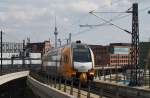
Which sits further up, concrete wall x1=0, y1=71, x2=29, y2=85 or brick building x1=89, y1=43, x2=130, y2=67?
brick building x1=89, y1=43, x2=130, y2=67

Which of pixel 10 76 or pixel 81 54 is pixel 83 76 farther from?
pixel 10 76

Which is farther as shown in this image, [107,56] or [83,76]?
[107,56]

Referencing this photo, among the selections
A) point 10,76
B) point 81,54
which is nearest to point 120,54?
point 10,76

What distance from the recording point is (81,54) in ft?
134

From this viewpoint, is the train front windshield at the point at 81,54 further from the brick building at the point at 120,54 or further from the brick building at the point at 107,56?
the brick building at the point at 120,54

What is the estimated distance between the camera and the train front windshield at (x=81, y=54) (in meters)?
40.8

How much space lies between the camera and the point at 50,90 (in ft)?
108

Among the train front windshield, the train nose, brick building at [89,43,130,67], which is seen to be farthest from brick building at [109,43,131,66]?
the train nose

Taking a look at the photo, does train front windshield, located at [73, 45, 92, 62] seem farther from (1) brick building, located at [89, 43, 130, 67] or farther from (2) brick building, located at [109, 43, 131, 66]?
(2) brick building, located at [109, 43, 131, 66]

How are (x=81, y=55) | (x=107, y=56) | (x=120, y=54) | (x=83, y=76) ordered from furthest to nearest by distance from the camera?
(x=120, y=54) < (x=107, y=56) < (x=81, y=55) < (x=83, y=76)

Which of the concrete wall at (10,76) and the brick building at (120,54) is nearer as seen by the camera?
the concrete wall at (10,76)

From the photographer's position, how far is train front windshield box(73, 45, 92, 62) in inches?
1604

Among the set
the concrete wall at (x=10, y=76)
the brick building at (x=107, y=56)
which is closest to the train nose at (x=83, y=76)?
the concrete wall at (x=10, y=76)

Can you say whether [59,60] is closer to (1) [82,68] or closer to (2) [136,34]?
(1) [82,68]
